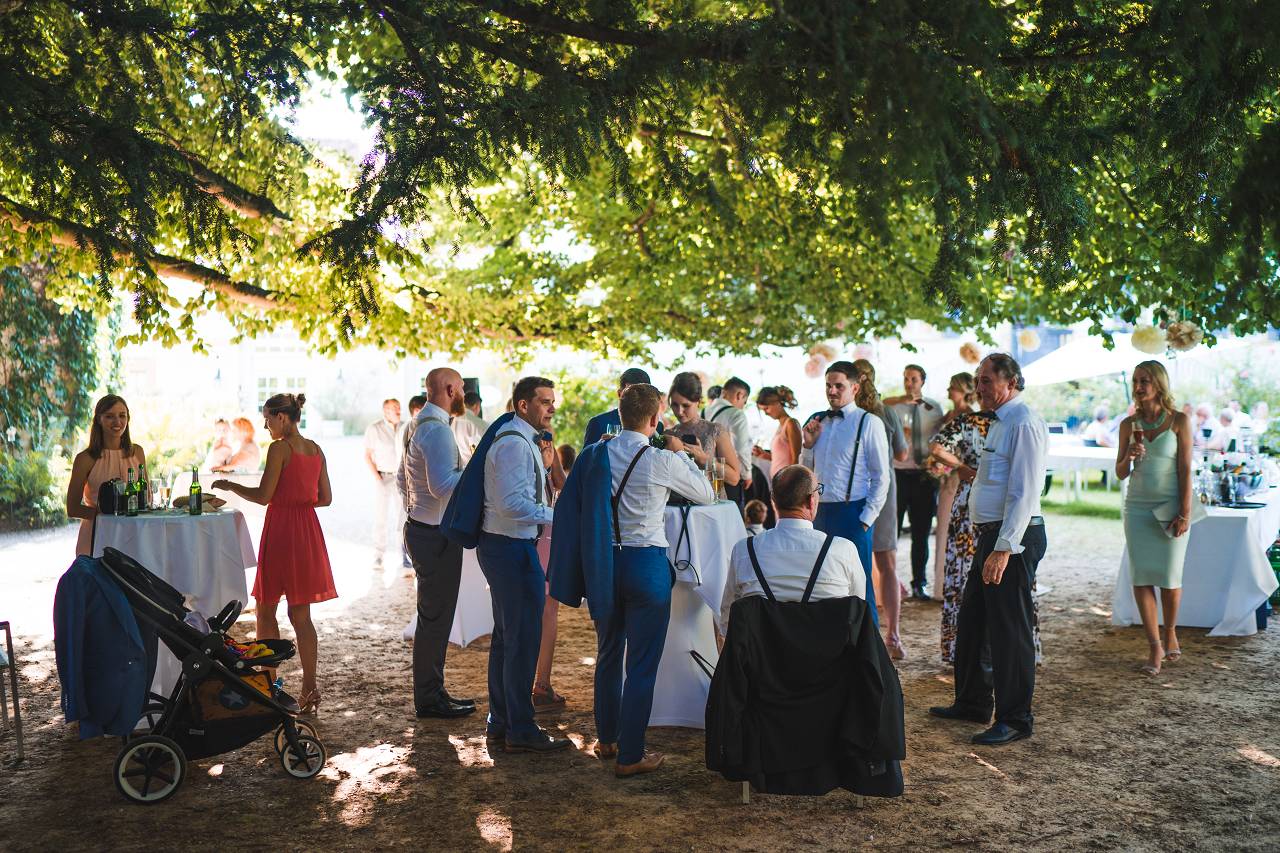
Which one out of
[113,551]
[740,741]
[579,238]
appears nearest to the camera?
[740,741]

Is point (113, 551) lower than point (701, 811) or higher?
higher

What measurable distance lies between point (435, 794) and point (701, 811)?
1173 mm

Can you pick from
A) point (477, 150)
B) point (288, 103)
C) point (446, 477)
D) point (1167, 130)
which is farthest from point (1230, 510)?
point (288, 103)

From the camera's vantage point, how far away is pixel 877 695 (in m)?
3.99

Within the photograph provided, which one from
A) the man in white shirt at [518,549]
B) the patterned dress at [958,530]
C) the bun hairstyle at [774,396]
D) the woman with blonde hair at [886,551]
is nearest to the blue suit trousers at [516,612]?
the man in white shirt at [518,549]

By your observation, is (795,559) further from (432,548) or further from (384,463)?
(384,463)

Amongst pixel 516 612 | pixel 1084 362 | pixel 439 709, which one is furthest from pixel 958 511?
pixel 1084 362

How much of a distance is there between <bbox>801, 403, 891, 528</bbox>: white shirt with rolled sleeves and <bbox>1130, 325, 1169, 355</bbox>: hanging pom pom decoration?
4.46 m

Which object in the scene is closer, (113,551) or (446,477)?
(113,551)

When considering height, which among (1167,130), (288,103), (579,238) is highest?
(579,238)

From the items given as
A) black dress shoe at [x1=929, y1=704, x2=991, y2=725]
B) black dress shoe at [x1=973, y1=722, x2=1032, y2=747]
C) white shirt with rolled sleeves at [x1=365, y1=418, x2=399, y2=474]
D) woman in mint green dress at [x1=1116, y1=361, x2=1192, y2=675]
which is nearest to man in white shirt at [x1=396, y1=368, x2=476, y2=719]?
black dress shoe at [x1=929, y1=704, x2=991, y2=725]

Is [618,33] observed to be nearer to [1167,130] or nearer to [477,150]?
[477,150]

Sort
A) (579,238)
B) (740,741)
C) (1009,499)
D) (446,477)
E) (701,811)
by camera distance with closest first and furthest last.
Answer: (740,741)
(701,811)
(1009,499)
(446,477)
(579,238)

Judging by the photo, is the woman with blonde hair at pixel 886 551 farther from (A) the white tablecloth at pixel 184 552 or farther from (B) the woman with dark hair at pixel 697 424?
(A) the white tablecloth at pixel 184 552
